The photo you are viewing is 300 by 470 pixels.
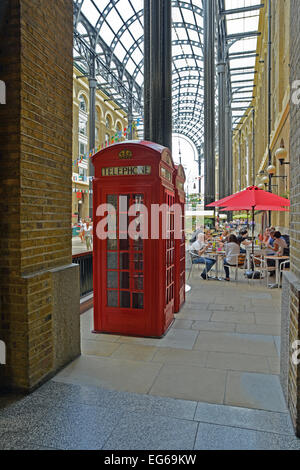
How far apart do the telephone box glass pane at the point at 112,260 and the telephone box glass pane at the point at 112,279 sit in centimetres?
9

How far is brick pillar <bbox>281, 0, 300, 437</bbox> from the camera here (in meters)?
2.75

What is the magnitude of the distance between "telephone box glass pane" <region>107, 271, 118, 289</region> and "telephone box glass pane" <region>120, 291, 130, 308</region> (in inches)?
6.2

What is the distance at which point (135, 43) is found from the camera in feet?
107

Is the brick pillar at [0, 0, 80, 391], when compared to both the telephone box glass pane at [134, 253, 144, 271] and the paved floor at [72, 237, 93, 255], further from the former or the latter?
the paved floor at [72, 237, 93, 255]

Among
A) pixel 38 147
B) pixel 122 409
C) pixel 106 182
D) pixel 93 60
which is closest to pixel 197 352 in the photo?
pixel 122 409

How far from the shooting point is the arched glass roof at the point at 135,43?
26.6 metres

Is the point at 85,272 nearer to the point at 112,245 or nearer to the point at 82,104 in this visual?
the point at 112,245

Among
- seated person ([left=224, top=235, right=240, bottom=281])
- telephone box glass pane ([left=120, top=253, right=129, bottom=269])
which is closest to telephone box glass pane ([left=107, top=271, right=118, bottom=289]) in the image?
telephone box glass pane ([left=120, top=253, right=129, bottom=269])

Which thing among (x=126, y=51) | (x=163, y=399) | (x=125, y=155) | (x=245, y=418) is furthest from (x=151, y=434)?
(x=126, y=51)

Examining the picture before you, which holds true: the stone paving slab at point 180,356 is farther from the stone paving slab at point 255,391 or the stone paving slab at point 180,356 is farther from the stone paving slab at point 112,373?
the stone paving slab at point 255,391

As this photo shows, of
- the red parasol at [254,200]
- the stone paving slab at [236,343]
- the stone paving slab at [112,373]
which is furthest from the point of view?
the red parasol at [254,200]

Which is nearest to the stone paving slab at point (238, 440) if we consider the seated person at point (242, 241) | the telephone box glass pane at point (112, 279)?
the telephone box glass pane at point (112, 279)

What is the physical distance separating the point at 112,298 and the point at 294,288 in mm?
2992

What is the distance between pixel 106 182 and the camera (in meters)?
5.08
